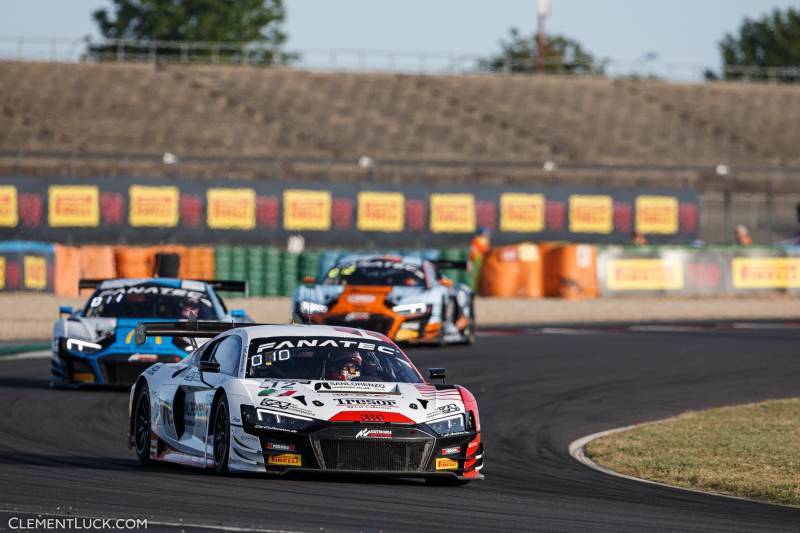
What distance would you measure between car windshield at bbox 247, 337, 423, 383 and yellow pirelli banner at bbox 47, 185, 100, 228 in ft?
88.9

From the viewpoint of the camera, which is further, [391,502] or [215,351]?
[215,351]

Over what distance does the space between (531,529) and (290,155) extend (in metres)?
40.5

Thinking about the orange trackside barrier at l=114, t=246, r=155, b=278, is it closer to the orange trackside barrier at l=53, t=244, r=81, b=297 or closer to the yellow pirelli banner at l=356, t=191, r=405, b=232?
the orange trackside barrier at l=53, t=244, r=81, b=297

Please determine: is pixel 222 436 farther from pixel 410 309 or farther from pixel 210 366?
pixel 410 309

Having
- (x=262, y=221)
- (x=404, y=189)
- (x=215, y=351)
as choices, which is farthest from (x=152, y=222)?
(x=215, y=351)

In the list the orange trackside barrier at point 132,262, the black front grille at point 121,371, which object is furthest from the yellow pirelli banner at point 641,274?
the black front grille at point 121,371

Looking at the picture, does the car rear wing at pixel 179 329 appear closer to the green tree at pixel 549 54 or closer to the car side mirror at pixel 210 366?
the car side mirror at pixel 210 366

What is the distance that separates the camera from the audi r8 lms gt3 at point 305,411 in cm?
1027

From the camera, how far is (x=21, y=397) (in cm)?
1689

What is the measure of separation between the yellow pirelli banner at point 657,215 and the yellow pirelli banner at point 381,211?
679cm

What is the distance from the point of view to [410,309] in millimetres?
22812

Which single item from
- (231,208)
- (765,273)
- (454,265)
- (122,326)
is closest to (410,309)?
(454,265)

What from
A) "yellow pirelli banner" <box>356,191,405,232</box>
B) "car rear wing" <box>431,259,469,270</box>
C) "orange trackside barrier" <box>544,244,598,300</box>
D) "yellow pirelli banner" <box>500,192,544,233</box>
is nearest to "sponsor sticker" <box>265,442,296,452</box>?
"car rear wing" <box>431,259,469,270</box>

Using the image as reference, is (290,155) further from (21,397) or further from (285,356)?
(285,356)
